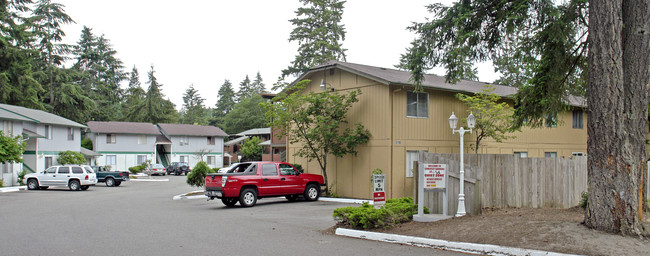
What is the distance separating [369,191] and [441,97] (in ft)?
18.5

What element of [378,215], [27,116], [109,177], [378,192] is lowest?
[109,177]

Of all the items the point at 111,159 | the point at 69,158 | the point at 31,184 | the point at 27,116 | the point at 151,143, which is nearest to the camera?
the point at 31,184

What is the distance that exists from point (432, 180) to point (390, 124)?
9.67 meters

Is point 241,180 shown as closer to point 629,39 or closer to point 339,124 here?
point 339,124

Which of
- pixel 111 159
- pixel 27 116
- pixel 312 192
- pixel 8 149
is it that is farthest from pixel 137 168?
pixel 312 192

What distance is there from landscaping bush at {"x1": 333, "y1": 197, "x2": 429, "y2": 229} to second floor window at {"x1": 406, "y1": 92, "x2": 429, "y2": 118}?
34.3 ft

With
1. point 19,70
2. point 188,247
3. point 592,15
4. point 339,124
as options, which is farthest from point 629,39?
point 19,70

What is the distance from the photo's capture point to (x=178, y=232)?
12125mm

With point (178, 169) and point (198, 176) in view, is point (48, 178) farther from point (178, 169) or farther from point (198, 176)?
point (178, 169)

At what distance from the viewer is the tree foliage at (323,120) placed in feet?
73.9

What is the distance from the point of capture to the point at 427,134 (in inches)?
910

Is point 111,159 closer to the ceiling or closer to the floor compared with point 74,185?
closer to the ceiling

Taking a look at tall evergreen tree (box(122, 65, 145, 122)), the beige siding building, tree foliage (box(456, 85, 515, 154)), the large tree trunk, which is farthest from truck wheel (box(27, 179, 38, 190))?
tall evergreen tree (box(122, 65, 145, 122))

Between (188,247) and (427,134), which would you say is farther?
(427,134)
